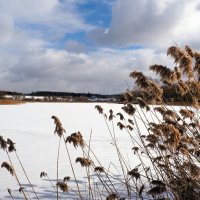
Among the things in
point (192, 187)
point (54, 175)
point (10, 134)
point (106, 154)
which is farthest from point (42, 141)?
point (192, 187)

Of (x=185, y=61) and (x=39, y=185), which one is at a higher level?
(x=39, y=185)

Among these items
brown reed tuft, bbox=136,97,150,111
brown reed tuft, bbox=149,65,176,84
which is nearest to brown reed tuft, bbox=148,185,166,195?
brown reed tuft, bbox=149,65,176,84

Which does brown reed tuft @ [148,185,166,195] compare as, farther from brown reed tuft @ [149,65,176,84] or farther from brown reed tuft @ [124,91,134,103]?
brown reed tuft @ [124,91,134,103]

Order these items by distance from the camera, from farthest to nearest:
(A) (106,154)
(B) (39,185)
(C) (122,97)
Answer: (A) (106,154), (B) (39,185), (C) (122,97)

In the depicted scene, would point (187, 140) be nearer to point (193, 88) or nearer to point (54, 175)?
point (193, 88)

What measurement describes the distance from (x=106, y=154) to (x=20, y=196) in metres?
3.51

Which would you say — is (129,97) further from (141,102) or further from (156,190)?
(156,190)

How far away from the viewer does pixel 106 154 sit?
8.27 metres

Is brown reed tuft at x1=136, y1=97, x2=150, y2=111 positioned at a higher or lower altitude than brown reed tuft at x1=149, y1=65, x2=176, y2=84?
higher

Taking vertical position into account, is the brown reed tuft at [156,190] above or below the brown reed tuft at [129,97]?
below

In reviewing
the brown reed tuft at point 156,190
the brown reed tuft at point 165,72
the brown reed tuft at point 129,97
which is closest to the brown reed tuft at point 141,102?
the brown reed tuft at point 129,97

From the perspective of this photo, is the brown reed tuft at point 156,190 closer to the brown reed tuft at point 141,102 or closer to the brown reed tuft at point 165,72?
the brown reed tuft at point 165,72

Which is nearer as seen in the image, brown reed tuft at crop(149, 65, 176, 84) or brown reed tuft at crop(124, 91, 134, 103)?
brown reed tuft at crop(149, 65, 176, 84)

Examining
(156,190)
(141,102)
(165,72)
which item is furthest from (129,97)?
(156,190)
